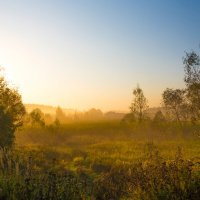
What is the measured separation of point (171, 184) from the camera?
9.57 meters

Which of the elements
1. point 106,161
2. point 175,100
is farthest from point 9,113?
point 175,100

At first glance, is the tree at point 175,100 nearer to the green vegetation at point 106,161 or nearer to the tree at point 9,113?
the green vegetation at point 106,161

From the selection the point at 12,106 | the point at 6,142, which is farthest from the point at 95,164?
the point at 12,106

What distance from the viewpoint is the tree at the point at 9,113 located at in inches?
1524

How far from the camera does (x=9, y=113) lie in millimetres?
41000

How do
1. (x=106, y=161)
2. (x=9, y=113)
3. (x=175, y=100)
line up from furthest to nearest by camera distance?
(x=175, y=100), (x=9, y=113), (x=106, y=161)

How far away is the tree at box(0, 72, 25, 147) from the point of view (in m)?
38.7

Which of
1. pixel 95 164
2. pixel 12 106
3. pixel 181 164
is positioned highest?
pixel 12 106

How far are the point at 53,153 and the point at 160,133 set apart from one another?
47.1 m

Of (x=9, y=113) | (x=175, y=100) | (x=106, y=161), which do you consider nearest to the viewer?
(x=106, y=161)

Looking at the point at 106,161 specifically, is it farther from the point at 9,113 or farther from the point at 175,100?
the point at 175,100

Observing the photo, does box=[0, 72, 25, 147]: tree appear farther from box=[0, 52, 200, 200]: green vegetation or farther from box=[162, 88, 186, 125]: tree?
box=[162, 88, 186, 125]: tree

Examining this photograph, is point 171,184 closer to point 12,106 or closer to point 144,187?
point 144,187

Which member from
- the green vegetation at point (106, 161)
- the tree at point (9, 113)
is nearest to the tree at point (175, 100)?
the green vegetation at point (106, 161)
